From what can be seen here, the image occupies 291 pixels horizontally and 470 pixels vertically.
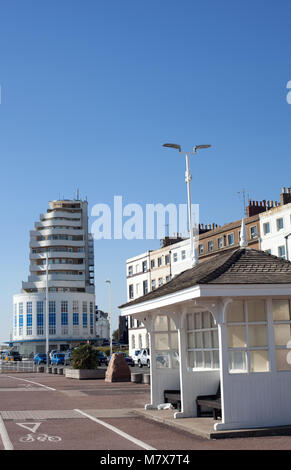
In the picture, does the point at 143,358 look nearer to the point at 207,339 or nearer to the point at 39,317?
the point at 207,339

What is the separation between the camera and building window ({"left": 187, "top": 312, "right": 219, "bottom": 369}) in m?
15.4

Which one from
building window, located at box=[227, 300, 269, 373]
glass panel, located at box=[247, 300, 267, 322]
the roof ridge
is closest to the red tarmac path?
building window, located at box=[227, 300, 269, 373]

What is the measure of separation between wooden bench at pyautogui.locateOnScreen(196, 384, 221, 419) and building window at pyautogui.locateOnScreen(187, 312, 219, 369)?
2.37 feet

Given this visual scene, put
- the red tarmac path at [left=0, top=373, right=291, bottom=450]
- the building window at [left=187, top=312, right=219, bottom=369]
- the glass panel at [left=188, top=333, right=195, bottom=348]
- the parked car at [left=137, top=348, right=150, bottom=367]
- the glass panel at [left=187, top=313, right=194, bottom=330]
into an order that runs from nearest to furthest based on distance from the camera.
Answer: the red tarmac path at [left=0, top=373, right=291, bottom=450] < the building window at [left=187, top=312, right=219, bottom=369] < the glass panel at [left=188, top=333, right=195, bottom=348] < the glass panel at [left=187, top=313, right=194, bottom=330] < the parked car at [left=137, top=348, right=150, bottom=367]

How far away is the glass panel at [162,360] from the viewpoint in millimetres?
18102

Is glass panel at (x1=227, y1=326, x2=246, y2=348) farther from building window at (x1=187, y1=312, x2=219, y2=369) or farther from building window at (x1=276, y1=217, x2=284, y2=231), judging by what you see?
building window at (x1=276, y1=217, x2=284, y2=231)

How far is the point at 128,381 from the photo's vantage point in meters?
34.0

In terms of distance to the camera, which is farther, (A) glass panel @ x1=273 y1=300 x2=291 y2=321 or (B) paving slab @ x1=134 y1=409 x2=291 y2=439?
(A) glass panel @ x1=273 y1=300 x2=291 y2=321

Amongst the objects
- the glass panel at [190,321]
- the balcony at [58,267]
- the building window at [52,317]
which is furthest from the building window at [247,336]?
the balcony at [58,267]

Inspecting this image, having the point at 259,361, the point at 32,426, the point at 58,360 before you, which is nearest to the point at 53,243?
the point at 58,360

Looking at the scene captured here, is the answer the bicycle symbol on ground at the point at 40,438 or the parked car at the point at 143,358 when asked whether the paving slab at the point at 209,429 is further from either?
the parked car at the point at 143,358

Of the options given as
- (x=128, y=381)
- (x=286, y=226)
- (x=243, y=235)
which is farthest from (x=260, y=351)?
(x=286, y=226)

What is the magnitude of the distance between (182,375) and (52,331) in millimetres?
→ 119390
